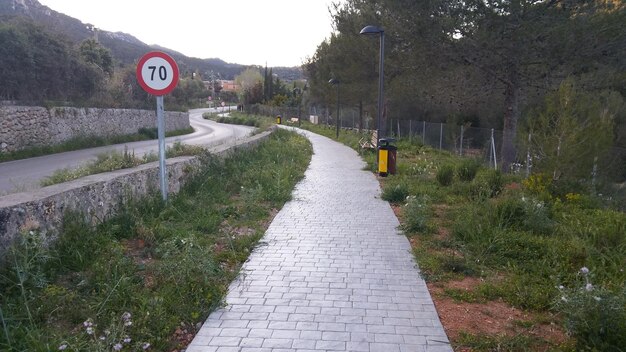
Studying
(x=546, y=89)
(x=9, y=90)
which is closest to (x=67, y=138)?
(x=9, y=90)

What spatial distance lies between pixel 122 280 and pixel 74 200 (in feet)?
5.47

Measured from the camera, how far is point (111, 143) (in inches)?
983

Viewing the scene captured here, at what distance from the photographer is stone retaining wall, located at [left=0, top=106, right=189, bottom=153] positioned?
1730 cm

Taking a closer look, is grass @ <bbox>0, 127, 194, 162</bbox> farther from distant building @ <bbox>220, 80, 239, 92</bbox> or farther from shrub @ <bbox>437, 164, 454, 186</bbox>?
distant building @ <bbox>220, 80, 239, 92</bbox>

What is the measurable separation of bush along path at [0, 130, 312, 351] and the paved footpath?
0.27 metres

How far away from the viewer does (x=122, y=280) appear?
4.39 meters

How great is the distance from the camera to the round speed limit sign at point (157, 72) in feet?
24.2

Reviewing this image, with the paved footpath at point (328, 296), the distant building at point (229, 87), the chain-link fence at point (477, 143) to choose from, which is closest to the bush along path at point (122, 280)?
the paved footpath at point (328, 296)

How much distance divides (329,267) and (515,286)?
198 cm

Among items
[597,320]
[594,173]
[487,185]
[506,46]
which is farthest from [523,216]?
[506,46]

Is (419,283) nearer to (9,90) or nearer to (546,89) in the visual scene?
(546,89)

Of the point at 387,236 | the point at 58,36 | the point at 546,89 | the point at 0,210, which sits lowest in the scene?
the point at 387,236

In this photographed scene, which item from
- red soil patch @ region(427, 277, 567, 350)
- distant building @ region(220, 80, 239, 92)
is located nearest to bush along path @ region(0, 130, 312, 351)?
red soil patch @ region(427, 277, 567, 350)

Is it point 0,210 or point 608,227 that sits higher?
point 0,210
